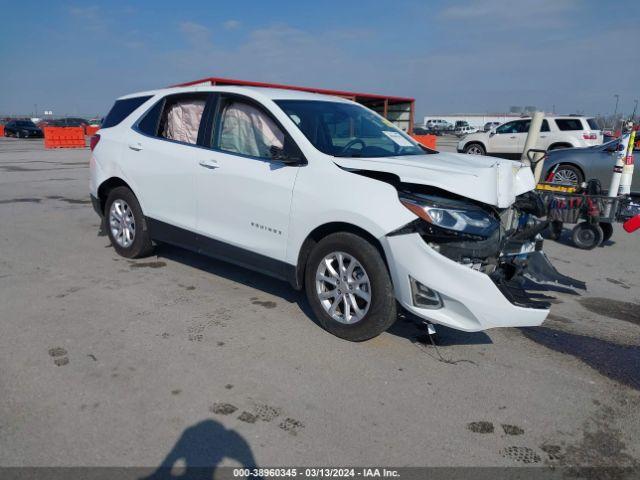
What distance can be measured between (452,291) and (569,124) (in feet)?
58.1

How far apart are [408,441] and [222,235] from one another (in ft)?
8.35

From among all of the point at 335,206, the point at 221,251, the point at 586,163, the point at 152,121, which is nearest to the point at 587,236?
the point at 586,163

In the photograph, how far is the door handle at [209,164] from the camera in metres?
4.51

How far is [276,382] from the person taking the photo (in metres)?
3.29

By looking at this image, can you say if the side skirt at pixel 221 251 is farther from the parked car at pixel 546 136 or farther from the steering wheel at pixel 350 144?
the parked car at pixel 546 136

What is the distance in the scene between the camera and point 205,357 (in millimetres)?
3582

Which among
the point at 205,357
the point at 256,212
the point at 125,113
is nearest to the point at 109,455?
the point at 205,357

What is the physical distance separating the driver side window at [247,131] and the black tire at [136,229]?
1413 millimetres

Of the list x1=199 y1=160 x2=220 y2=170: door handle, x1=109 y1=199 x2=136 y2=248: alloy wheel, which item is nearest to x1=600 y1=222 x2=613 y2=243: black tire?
x1=199 y1=160 x2=220 y2=170: door handle

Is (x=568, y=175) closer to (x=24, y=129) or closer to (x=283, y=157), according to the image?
(x=283, y=157)

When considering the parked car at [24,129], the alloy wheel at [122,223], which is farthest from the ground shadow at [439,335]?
the parked car at [24,129]

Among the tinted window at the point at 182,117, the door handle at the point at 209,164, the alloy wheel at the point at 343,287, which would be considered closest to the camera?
the alloy wheel at the point at 343,287

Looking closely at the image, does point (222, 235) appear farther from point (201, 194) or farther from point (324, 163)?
point (324, 163)

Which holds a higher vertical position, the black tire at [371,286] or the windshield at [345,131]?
the windshield at [345,131]
